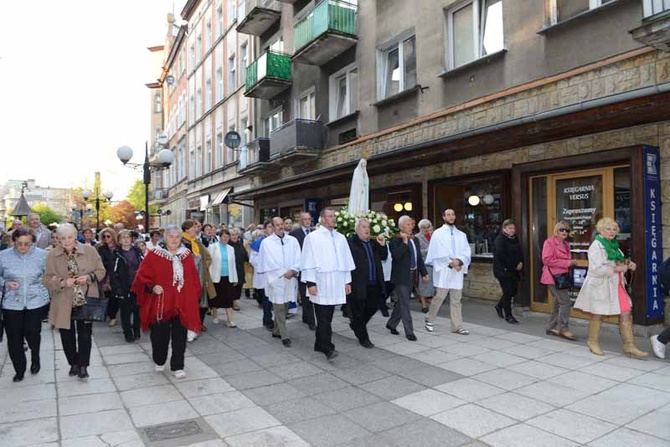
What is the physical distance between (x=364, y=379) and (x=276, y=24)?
18.9 meters

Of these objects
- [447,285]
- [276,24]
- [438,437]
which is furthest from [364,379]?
[276,24]

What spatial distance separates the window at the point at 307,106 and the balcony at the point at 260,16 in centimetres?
438

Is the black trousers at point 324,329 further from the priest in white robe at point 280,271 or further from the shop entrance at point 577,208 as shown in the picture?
the shop entrance at point 577,208

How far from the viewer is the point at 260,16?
21000mm

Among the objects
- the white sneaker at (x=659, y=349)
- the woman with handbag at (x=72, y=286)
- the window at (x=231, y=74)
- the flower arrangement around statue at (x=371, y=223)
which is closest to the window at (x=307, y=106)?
the window at (x=231, y=74)

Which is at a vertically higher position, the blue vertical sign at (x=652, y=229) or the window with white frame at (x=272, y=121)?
the window with white frame at (x=272, y=121)

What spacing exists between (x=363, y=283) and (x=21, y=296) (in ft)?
13.8

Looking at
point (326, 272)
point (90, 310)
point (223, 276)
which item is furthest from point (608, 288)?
point (90, 310)

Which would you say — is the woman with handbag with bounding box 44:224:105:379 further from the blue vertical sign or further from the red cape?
the blue vertical sign

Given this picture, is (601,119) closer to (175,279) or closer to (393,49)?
(175,279)

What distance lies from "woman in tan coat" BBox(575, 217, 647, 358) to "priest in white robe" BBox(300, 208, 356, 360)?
10.3 ft

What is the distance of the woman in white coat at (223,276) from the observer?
9109 mm

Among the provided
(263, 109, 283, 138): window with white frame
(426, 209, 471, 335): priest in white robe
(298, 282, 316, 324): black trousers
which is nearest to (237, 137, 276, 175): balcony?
(263, 109, 283, 138): window with white frame

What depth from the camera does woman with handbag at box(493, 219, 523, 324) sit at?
8.88m
